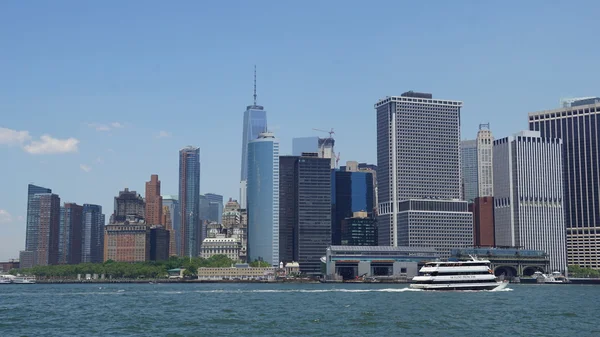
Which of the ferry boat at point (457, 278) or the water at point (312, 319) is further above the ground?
the ferry boat at point (457, 278)

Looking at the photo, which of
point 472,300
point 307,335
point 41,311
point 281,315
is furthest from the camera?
point 472,300

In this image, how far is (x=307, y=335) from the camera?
89.4 metres

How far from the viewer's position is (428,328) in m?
97.0

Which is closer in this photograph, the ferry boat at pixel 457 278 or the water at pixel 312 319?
the water at pixel 312 319

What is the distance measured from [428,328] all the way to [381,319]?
11194 mm

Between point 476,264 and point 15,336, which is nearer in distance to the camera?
point 15,336

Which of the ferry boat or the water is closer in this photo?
the water

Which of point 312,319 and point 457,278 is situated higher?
point 457,278

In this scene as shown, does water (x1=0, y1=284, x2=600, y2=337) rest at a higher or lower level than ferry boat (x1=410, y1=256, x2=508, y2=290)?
lower

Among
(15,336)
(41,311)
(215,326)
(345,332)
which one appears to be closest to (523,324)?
(345,332)

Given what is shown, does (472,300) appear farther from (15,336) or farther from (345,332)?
(15,336)

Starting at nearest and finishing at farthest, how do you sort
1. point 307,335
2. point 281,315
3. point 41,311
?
1. point 307,335
2. point 281,315
3. point 41,311

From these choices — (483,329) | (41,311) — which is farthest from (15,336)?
(483,329)

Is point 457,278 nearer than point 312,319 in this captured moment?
No
